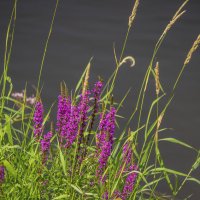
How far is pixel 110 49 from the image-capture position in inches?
→ 308

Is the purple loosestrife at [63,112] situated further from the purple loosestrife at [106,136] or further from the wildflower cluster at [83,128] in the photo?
the purple loosestrife at [106,136]

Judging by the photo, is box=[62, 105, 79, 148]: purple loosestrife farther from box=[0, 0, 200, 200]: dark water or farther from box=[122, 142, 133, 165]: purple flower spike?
box=[0, 0, 200, 200]: dark water

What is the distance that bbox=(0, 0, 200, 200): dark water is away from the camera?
5911 mm

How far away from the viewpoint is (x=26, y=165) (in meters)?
2.76

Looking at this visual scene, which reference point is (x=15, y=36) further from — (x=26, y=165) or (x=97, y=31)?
(x=26, y=165)

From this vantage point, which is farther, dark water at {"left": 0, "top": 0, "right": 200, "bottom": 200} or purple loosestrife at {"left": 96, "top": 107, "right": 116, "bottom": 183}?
dark water at {"left": 0, "top": 0, "right": 200, "bottom": 200}

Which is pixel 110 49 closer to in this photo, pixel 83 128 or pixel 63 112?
pixel 63 112

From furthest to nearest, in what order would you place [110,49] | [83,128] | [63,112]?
1. [110,49]
2. [63,112]
3. [83,128]

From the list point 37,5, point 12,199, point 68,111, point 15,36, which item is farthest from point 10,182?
point 37,5

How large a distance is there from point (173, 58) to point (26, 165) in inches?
197

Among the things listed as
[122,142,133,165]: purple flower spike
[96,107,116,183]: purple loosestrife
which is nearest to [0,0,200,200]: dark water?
[122,142,133,165]: purple flower spike

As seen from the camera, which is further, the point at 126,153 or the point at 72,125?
the point at 126,153

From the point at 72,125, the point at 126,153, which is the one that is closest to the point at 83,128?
the point at 72,125

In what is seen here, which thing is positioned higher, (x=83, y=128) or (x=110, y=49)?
(x=83, y=128)
